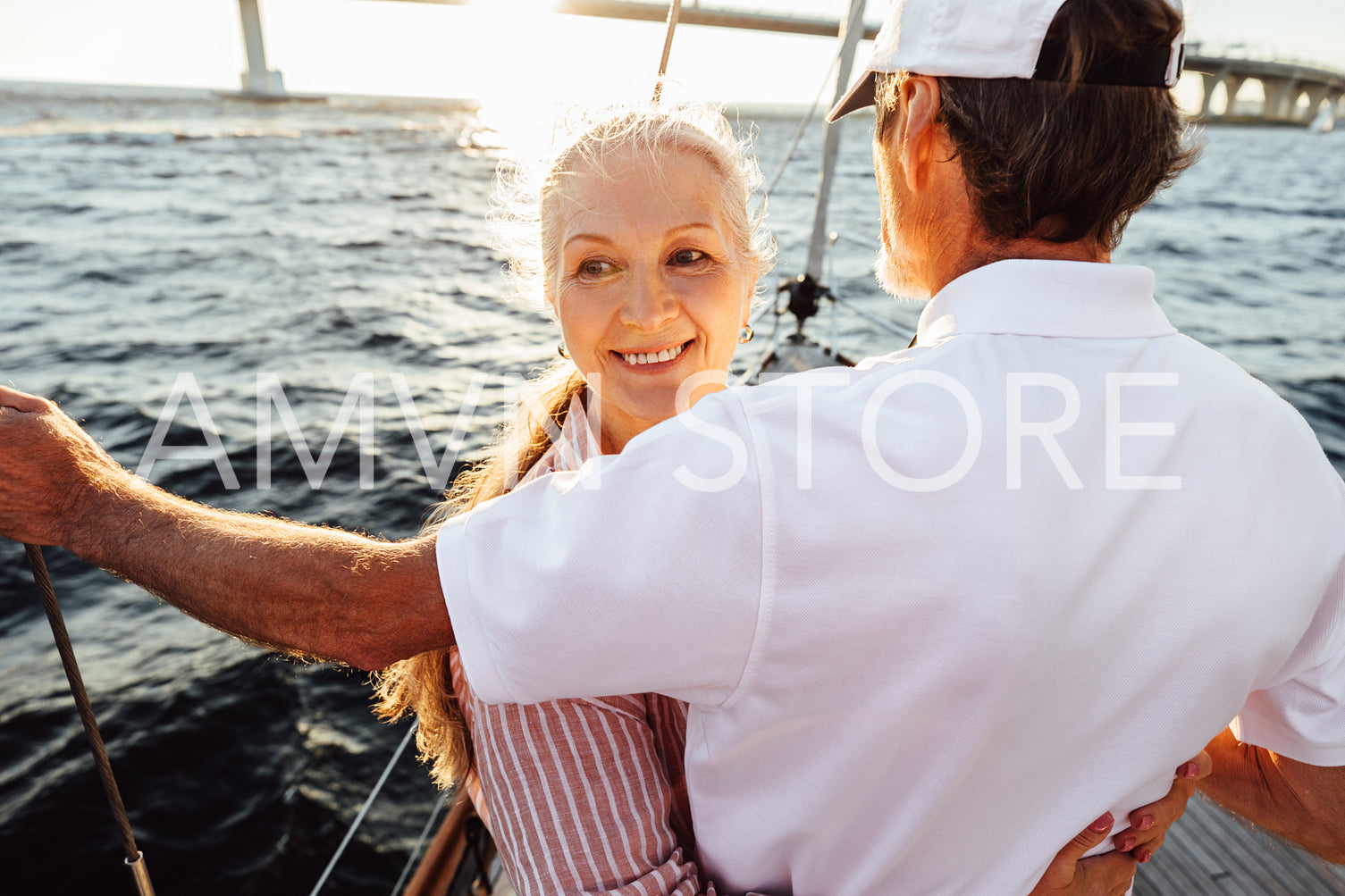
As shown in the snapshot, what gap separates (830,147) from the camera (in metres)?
4.27

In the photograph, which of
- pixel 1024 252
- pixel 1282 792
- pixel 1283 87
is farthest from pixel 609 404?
pixel 1283 87

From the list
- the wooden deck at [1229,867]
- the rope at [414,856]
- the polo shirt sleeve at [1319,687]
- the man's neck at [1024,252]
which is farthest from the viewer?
the rope at [414,856]

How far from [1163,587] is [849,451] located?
0.29m

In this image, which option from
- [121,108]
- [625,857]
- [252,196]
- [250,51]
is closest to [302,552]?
[625,857]

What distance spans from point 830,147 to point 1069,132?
3747mm

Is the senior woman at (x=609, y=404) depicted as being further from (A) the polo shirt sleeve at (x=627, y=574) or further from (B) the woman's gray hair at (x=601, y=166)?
(A) the polo shirt sleeve at (x=627, y=574)

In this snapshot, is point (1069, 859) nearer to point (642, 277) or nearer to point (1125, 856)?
point (1125, 856)

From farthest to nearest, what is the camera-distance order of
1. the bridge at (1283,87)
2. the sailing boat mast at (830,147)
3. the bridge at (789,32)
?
1. the bridge at (789,32)
2. the bridge at (1283,87)
3. the sailing boat mast at (830,147)

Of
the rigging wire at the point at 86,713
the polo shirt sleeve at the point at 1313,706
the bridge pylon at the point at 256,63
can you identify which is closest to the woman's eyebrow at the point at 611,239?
the rigging wire at the point at 86,713

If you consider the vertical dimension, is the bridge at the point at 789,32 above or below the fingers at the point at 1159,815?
above

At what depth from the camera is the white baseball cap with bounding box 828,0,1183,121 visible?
0.76 metres

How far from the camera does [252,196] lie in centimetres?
1667

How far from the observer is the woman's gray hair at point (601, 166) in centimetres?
127

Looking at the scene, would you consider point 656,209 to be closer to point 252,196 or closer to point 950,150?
point 950,150
